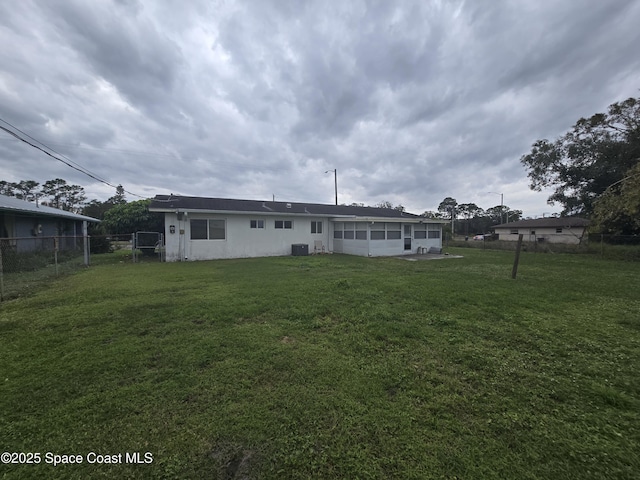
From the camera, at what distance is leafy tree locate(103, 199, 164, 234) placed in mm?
15555

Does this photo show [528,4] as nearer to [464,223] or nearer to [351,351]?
[351,351]

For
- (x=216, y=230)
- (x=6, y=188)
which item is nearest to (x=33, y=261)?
(x=216, y=230)

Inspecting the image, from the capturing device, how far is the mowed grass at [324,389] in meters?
1.72

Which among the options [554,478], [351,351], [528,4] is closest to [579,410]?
[554,478]

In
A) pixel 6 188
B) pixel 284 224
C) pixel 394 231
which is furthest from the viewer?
pixel 6 188

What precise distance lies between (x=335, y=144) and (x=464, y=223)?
154ft

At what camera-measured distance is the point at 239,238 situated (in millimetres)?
14008

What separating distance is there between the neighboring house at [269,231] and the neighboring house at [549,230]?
18.6m

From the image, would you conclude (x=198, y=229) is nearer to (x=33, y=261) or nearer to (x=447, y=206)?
(x=33, y=261)

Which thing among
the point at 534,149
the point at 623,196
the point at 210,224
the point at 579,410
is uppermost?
the point at 534,149

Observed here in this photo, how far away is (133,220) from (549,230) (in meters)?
40.9

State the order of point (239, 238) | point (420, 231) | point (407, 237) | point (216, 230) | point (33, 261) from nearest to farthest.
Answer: point (33, 261) < point (216, 230) < point (239, 238) < point (407, 237) < point (420, 231)

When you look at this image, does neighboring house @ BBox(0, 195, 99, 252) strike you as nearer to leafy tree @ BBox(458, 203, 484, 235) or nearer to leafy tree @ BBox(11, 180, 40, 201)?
leafy tree @ BBox(11, 180, 40, 201)

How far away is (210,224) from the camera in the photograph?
13.3 meters
